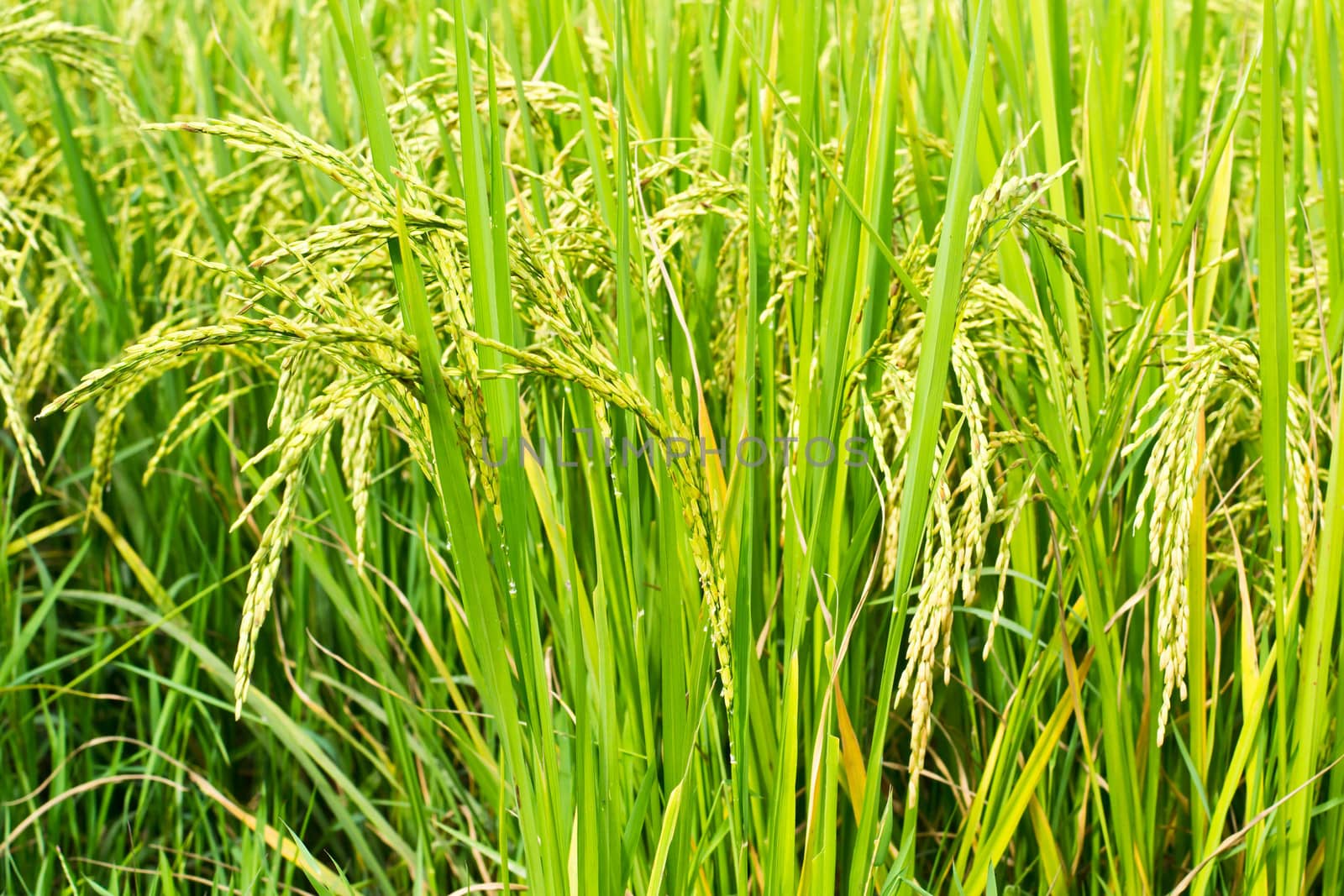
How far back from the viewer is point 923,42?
1629mm

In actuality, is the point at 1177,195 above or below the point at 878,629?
above

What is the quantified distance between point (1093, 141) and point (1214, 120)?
877mm

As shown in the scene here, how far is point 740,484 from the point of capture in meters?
1.03

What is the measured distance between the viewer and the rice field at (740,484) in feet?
2.88

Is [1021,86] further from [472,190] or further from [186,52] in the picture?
[186,52]

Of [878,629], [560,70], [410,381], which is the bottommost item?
[878,629]

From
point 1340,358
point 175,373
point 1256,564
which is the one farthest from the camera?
point 175,373

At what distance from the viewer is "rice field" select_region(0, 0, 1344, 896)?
2.88ft

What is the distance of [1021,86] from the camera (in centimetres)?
121

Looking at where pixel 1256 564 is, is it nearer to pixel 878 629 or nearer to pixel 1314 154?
pixel 878 629

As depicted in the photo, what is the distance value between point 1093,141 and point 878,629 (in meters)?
0.62

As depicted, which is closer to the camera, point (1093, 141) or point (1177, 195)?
point (1093, 141)

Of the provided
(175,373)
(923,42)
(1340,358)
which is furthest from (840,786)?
(175,373)

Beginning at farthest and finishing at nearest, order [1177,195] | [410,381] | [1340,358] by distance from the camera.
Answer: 1. [1177,195]
2. [1340,358]
3. [410,381]
